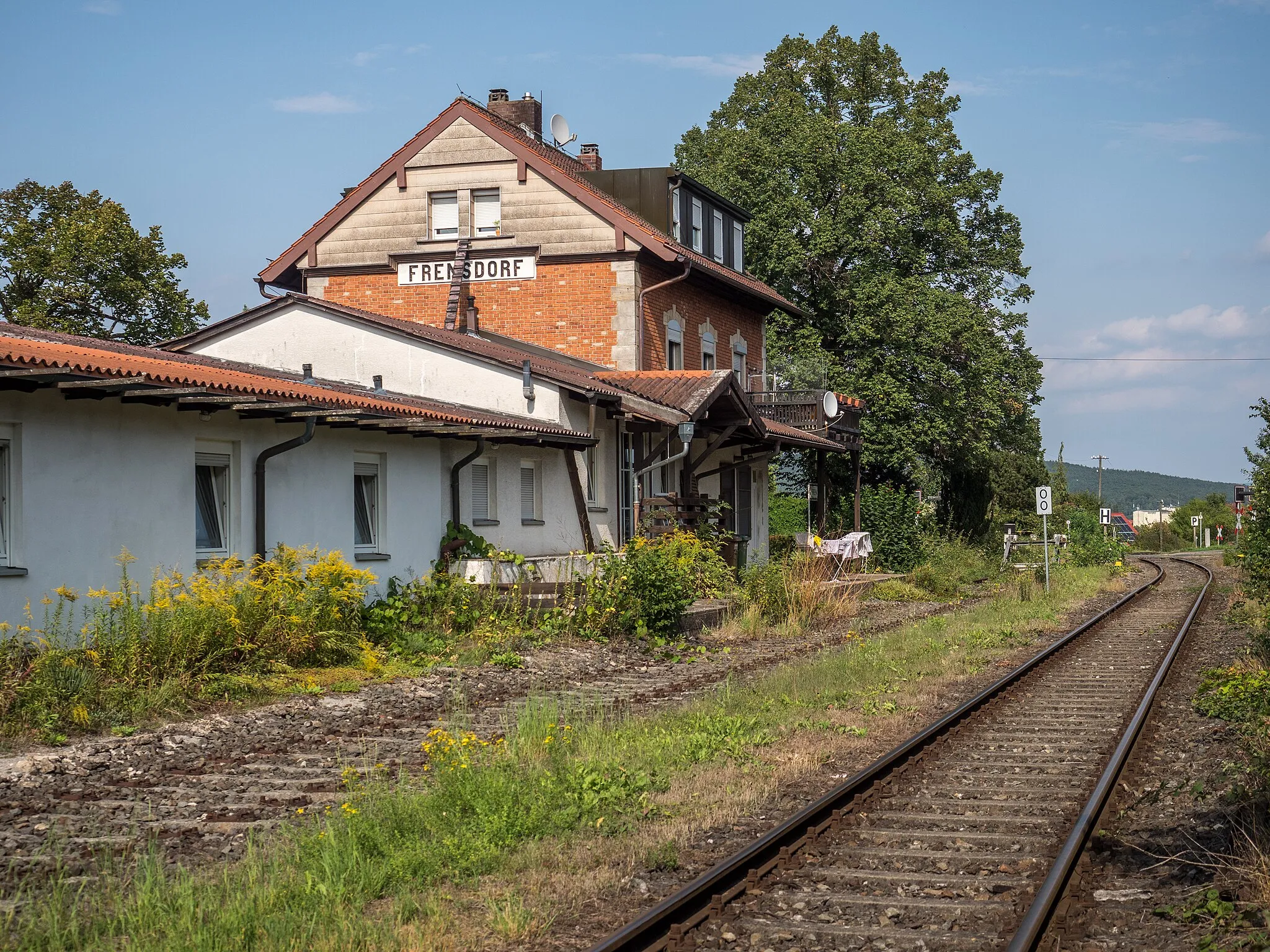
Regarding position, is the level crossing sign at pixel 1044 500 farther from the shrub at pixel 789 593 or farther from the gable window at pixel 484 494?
the gable window at pixel 484 494

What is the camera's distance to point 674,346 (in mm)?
29750

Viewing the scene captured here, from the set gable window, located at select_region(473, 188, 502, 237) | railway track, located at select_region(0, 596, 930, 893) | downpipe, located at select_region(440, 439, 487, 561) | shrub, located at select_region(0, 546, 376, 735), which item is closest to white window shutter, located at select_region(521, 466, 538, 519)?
downpipe, located at select_region(440, 439, 487, 561)

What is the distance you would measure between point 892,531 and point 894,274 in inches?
347

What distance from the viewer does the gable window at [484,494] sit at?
18.9 m

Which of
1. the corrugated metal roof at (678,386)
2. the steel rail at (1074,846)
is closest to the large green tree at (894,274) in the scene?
the corrugated metal roof at (678,386)

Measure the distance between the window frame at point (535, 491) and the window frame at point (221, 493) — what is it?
22.4 feet

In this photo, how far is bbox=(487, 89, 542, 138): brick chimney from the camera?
107 feet

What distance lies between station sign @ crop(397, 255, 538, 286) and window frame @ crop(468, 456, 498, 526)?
10.2 m

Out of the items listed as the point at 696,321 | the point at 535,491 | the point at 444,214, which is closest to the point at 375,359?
the point at 535,491

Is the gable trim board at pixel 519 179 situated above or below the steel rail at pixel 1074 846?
above

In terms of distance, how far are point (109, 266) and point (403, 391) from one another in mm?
17376

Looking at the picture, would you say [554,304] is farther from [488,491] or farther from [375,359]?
[488,491]

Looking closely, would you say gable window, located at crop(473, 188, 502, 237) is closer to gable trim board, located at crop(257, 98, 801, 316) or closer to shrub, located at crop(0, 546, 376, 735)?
gable trim board, located at crop(257, 98, 801, 316)

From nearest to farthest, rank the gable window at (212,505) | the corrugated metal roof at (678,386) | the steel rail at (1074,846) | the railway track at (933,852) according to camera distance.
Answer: the steel rail at (1074,846)
the railway track at (933,852)
the gable window at (212,505)
the corrugated metal roof at (678,386)
